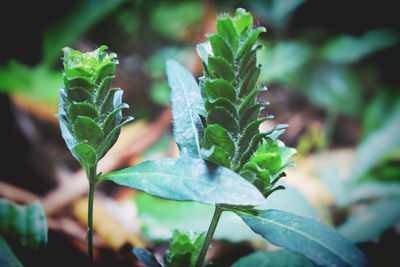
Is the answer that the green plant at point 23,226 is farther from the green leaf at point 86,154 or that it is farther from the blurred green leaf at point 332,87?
the blurred green leaf at point 332,87

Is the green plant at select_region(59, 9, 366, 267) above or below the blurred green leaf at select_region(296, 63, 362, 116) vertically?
below

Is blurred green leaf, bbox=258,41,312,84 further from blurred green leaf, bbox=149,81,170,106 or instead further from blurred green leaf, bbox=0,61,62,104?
blurred green leaf, bbox=0,61,62,104

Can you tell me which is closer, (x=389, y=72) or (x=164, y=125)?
(x=164, y=125)

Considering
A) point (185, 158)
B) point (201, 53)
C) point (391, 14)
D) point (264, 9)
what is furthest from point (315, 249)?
point (391, 14)

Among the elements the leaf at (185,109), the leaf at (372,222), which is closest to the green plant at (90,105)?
the leaf at (185,109)

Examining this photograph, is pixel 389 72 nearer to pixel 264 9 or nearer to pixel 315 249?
pixel 264 9

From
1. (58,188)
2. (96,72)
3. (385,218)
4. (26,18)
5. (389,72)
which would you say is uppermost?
(389,72)

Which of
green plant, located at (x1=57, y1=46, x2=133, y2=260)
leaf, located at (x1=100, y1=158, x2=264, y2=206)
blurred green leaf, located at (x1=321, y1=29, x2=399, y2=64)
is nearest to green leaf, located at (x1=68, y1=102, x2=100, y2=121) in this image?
green plant, located at (x1=57, y1=46, x2=133, y2=260)
